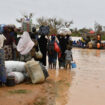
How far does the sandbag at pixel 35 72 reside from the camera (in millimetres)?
7512

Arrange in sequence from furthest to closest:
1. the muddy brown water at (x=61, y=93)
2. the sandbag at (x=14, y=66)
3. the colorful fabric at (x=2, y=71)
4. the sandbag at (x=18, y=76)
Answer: the sandbag at (x=14, y=66) < the sandbag at (x=18, y=76) < the colorful fabric at (x=2, y=71) < the muddy brown water at (x=61, y=93)

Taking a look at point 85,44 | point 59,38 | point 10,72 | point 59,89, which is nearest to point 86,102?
point 59,89

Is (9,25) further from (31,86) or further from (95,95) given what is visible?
(95,95)

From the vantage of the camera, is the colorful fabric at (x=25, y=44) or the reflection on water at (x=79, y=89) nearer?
the reflection on water at (x=79, y=89)

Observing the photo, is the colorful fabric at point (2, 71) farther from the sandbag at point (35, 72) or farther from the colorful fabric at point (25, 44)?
the colorful fabric at point (25, 44)

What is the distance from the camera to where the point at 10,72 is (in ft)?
24.7

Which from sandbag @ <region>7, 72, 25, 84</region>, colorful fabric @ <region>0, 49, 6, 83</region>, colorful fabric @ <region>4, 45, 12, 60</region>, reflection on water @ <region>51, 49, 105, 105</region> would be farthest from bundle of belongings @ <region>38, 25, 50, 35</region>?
colorful fabric @ <region>0, 49, 6, 83</region>

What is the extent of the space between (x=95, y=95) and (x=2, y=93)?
7.62 ft

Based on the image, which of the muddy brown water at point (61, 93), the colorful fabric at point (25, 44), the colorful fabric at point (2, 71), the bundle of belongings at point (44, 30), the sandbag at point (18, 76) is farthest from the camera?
the bundle of belongings at point (44, 30)

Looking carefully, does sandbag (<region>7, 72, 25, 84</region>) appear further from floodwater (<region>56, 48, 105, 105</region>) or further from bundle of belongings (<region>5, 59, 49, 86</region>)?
floodwater (<region>56, 48, 105, 105</region>)

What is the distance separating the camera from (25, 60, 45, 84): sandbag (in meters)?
7.51

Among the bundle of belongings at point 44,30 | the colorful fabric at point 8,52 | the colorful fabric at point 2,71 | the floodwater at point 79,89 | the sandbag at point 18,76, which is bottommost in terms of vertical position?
the floodwater at point 79,89

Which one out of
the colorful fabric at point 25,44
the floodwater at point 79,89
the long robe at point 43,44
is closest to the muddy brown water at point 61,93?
the floodwater at point 79,89

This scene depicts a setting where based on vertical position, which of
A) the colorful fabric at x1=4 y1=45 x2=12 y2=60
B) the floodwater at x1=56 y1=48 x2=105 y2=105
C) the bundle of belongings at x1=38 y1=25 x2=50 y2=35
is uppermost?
the bundle of belongings at x1=38 y1=25 x2=50 y2=35
